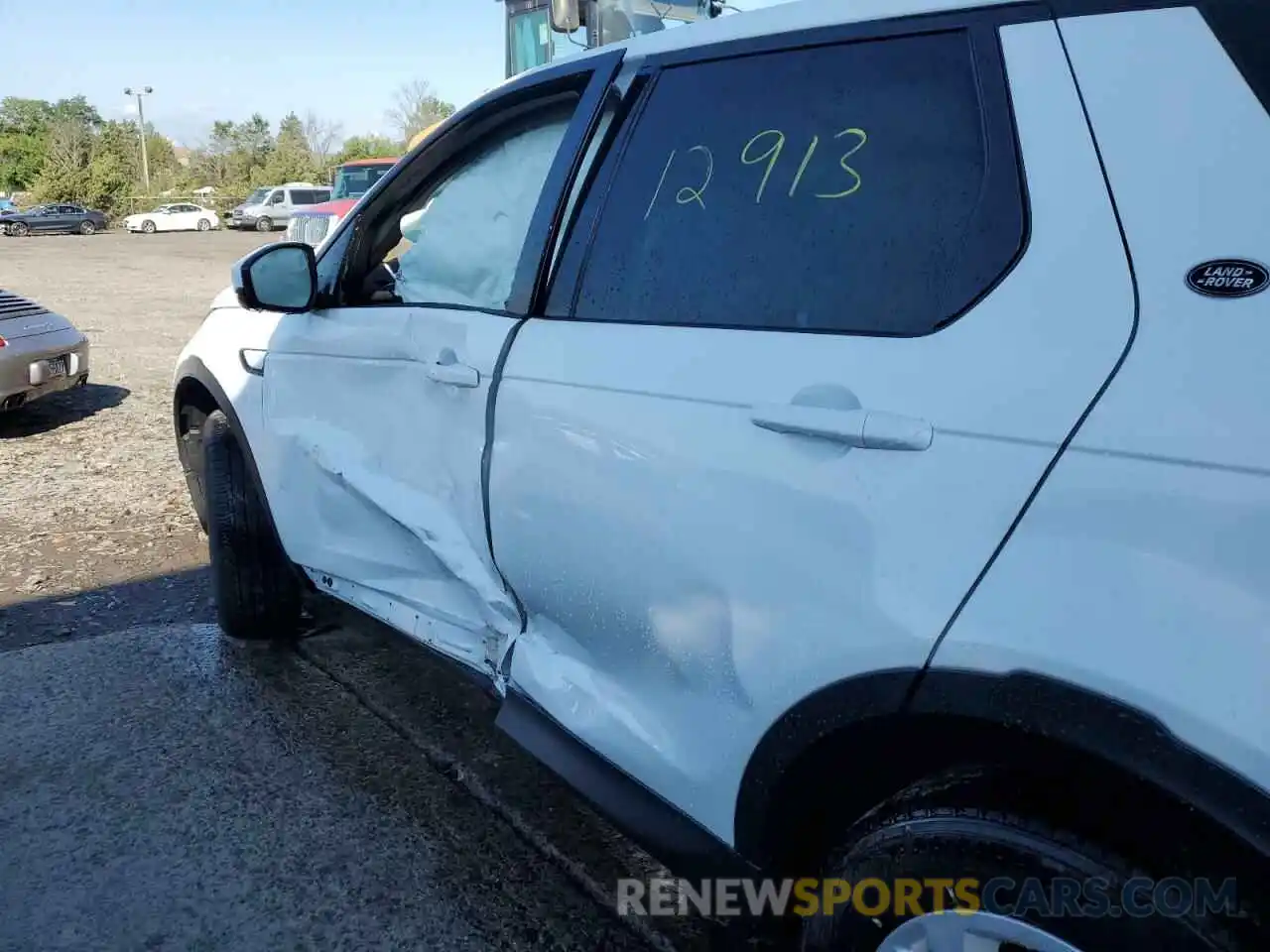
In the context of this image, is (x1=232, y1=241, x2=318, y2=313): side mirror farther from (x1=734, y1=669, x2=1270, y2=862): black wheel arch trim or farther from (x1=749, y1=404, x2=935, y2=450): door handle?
(x1=734, y1=669, x2=1270, y2=862): black wheel arch trim

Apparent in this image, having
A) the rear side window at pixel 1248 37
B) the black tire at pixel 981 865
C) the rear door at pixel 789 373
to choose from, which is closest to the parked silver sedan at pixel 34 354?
the rear door at pixel 789 373

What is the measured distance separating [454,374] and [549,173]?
504 mm

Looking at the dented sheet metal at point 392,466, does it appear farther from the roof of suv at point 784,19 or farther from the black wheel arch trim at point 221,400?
the roof of suv at point 784,19

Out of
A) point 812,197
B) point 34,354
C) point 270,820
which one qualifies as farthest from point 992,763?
point 34,354

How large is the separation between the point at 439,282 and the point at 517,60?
25.9ft

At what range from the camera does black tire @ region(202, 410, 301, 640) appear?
3.35 m

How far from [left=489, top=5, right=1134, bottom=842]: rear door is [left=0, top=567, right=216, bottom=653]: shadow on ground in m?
2.36

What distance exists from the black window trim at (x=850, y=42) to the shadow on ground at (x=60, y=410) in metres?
5.96

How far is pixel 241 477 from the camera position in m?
3.35

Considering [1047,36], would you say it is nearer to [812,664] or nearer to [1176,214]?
[1176,214]

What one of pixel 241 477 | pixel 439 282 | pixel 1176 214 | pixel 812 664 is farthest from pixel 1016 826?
pixel 241 477

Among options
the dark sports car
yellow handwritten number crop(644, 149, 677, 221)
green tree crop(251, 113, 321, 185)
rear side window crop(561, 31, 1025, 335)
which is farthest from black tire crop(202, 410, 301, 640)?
green tree crop(251, 113, 321, 185)

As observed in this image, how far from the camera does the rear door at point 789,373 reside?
138cm

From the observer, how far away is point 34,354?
6.22 meters
